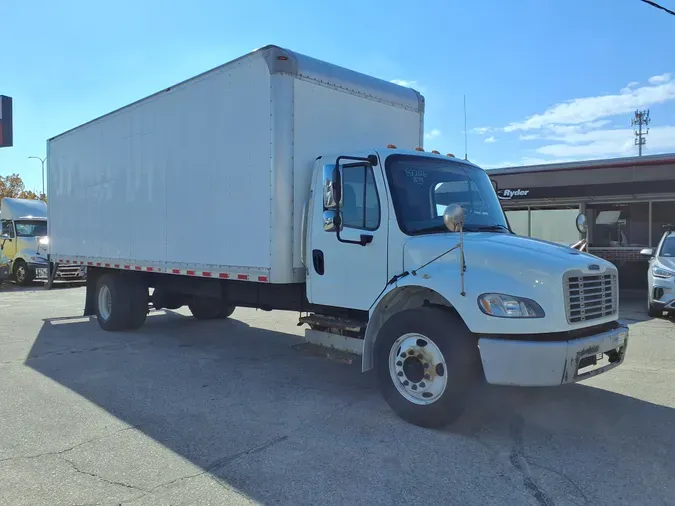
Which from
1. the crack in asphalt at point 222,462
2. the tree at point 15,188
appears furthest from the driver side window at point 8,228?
the tree at point 15,188

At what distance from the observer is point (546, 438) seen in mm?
4523

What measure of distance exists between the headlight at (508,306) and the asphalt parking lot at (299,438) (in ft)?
3.51

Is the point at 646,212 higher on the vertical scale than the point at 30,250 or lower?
higher

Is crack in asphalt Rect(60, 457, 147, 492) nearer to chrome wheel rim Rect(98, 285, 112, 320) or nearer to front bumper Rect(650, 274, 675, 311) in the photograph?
chrome wheel rim Rect(98, 285, 112, 320)

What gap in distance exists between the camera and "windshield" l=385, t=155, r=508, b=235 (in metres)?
5.29

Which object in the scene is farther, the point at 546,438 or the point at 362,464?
the point at 546,438

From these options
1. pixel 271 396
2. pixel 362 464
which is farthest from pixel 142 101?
pixel 362 464

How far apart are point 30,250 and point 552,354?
19940 mm

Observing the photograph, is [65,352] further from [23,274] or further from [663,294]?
[23,274]

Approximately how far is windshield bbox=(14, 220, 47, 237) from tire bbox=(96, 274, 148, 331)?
40.3ft

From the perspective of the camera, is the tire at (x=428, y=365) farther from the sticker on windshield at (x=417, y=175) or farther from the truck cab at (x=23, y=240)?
the truck cab at (x=23, y=240)

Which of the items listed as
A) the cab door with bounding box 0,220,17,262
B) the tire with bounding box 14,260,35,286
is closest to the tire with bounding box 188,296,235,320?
the tire with bounding box 14,260,35,286

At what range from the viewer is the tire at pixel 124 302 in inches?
375

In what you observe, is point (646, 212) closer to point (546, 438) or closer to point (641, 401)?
point (641, 401)
